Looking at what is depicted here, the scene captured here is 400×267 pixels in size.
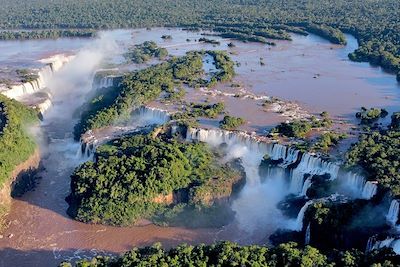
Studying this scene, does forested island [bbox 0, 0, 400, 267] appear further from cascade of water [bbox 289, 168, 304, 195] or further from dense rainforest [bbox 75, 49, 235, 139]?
dense rainforest [bbox 75, 49, 235, 139]

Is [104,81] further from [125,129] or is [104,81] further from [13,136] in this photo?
[13,136]

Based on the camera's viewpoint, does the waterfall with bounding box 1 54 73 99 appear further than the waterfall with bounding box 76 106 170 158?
Yes

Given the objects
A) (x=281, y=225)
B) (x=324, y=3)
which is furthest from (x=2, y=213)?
(x=324, y=3)

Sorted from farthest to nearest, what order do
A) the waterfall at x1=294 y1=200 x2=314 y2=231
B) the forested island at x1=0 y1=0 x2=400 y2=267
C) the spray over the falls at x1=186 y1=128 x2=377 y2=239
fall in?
the spray over the falls at x1=186 y1=128 x2=377 y2=239 < the waterfall at x1=294 y1=200 x2=314 y2=231 < the forested island at x1=0 y1=0 x2=400 y2=267

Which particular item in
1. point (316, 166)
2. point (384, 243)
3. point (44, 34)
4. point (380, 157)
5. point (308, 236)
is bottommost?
point (308, 236)

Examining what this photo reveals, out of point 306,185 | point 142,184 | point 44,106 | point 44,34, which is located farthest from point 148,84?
point 44,34

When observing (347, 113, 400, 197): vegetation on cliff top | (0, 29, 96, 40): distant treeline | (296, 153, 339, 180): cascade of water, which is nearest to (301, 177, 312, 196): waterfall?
(296, 153, 339, 180): cascade of water

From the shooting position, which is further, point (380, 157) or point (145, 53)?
point (145, 53)

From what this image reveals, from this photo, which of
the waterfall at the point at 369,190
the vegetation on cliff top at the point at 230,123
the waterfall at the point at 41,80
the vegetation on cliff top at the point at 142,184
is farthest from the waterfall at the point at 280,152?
Result: the waterfall at the point at 41,80
